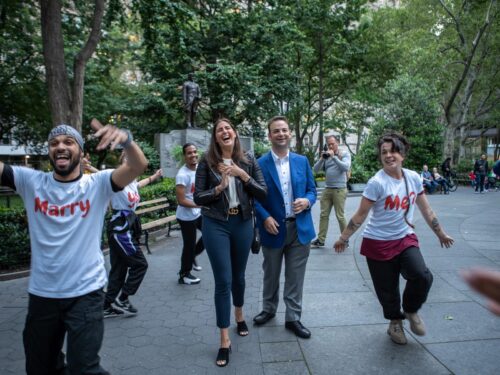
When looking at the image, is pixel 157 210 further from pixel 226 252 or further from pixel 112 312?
pixel 226 252

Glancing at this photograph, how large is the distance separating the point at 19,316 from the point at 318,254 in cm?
471

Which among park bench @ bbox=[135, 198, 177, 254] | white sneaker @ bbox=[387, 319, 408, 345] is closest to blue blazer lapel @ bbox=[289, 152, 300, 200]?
white sneaker @ bbox=[387, 319, 408, 345]

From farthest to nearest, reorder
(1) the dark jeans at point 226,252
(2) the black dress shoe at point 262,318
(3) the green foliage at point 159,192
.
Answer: (3) the green foliage at point 159,192
(2) the black dress shoe at point 262,318
(1) the dark jeans at point 226,252

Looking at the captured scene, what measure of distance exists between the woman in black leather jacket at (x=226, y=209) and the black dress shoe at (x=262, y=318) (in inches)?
17.8

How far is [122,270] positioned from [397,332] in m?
2.97

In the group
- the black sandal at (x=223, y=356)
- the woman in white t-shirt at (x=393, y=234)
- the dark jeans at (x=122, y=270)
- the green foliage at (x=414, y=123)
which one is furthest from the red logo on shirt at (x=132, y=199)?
the green foliage at (x=414, y=123)

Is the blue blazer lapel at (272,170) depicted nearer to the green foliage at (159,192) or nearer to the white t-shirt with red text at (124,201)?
the white t-shirt with red text at (124,201)

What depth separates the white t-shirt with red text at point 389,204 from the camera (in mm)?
3615

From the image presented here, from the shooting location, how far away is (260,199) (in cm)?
372

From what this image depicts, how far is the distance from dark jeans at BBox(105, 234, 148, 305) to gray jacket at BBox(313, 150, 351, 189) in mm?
3937

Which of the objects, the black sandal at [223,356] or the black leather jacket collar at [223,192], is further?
the black leather jacket collar at [223,192]

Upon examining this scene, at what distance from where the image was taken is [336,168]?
296 inches

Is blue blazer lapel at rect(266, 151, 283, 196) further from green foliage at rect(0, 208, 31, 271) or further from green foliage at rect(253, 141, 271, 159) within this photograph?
green foliage at rect(253, 141, 271, 159)

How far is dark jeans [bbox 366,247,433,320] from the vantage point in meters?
3.48
